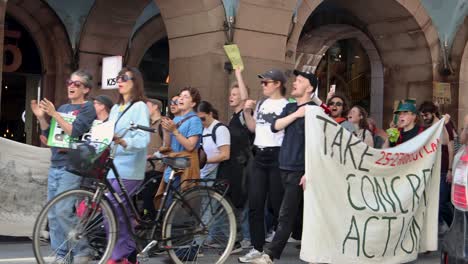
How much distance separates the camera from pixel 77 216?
510cm

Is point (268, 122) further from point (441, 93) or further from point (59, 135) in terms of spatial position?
point (441, 93)

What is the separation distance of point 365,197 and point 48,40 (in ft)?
31.9

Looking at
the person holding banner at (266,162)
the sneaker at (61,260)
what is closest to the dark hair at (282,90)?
the person holding banner at (266,162)

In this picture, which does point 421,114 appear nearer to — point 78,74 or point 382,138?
point 382,138

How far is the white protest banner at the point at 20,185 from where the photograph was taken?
7148 millimetres

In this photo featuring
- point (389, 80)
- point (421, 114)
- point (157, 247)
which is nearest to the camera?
point (157, 247)

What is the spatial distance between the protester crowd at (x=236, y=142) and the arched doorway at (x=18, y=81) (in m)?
7.55

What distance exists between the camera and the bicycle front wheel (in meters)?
5.04

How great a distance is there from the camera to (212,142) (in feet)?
23.2

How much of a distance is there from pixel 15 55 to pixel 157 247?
31.8ft

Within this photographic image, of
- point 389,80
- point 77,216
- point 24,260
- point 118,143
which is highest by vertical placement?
point 389,80

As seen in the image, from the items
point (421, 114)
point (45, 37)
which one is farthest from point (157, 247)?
point (45, 37)

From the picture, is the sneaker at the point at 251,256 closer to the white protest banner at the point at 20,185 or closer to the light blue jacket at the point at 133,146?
the light blue jacket at the point at 133,146

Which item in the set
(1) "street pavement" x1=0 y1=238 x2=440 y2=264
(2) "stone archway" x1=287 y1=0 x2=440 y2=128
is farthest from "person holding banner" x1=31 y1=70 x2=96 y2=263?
(2) "stone archway" x1=287 y1=0 x2=440 y2=128
